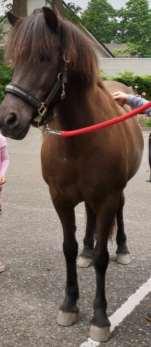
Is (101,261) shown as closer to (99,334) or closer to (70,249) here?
(70,249)

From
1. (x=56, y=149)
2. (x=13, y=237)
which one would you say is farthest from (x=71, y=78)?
(x=13, y=237)

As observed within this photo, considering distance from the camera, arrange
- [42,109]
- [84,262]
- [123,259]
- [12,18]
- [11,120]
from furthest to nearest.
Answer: [123,259]
[84,262]
[12,18]
[42,109]
[11,120]

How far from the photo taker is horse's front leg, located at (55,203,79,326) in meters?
3.25

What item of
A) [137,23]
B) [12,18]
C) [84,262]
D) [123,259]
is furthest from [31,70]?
[137,23]

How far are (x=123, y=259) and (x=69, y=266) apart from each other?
109 centimetres

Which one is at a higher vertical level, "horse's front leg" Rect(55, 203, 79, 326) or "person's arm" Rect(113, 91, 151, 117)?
"person's arm" Rect(113, 91, 151, 117)

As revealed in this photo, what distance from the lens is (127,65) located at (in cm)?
3716

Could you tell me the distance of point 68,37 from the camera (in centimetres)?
254

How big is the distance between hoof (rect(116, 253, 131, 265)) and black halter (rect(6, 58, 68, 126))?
2.15 metres

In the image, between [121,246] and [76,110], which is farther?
[121,246]

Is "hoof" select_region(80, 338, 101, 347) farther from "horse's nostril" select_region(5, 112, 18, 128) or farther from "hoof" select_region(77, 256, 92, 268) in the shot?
"horse's nostril" select_region(5, 112, 18, 128)

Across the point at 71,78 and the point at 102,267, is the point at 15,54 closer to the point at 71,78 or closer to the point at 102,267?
the point at 71,78

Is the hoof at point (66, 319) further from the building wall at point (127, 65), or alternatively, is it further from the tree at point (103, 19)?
the tree at point (103, 19)

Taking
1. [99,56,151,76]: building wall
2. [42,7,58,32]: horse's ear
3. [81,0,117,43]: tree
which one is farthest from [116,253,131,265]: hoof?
[81,0,117,43]: tree
